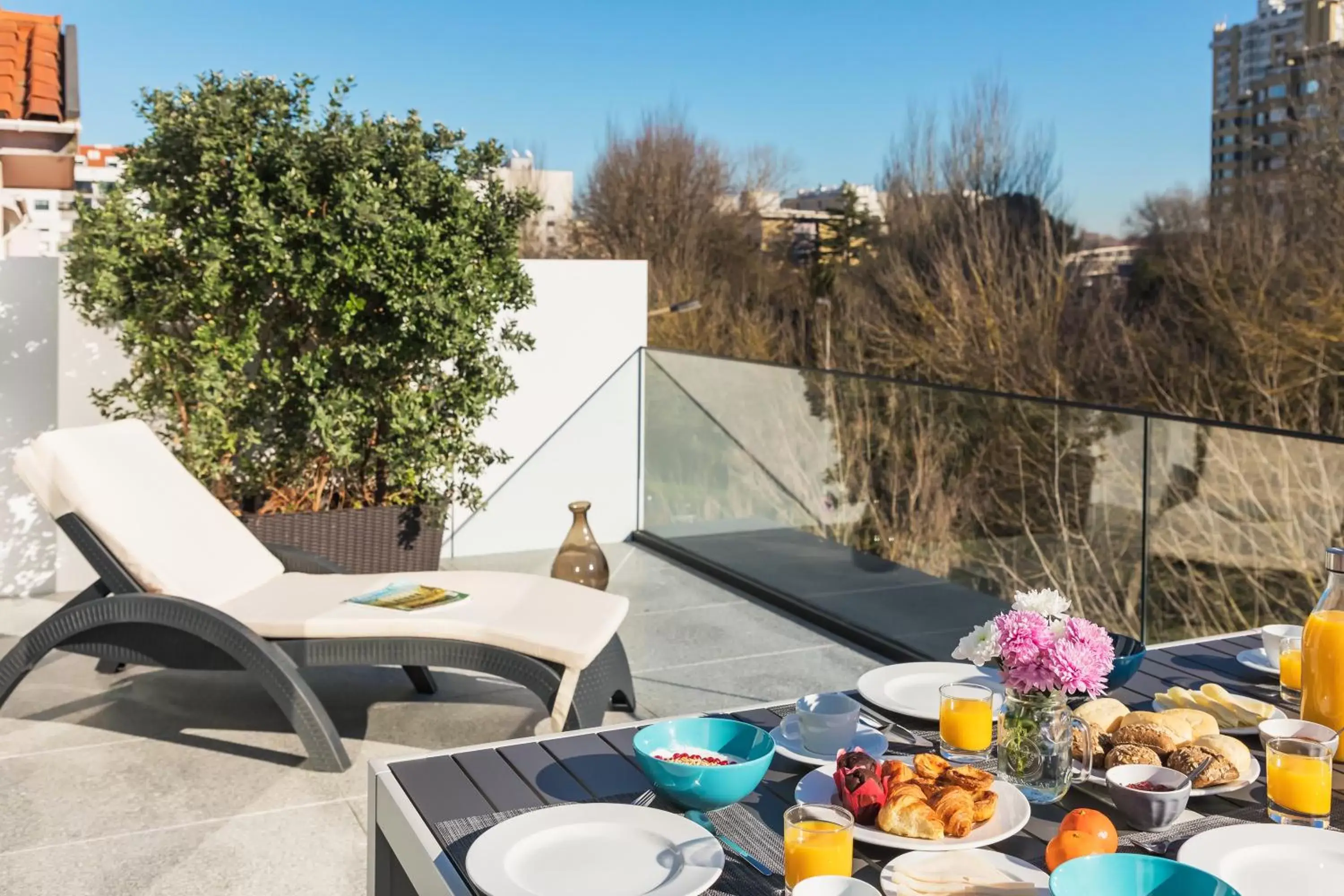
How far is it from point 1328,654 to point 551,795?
1114 millimetres

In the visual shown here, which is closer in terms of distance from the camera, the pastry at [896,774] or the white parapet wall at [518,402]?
the pastry at [896,774]

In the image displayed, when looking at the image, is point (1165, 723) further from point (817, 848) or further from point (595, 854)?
point (595, 854)

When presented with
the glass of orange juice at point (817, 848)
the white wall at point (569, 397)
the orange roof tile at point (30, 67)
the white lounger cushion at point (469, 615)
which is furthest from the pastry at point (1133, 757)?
the orange roof tile at point (30, 67)

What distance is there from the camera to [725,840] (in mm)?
1465

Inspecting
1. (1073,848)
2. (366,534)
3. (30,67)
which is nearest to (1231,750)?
(1073,848)

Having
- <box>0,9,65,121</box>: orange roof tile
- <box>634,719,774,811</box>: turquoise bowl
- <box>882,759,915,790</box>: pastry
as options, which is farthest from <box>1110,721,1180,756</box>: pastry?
<box>0,9,65,121</box>: orange roof tile

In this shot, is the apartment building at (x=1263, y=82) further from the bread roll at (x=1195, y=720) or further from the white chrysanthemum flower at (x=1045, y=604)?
the white chrysanthemum flower at (x=1045, y=604)

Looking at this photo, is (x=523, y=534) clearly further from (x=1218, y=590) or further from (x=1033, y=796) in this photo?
(x=1033, y=796)

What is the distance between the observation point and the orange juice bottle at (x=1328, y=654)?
5.52ft

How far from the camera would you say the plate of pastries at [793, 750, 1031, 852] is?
4.58 feet

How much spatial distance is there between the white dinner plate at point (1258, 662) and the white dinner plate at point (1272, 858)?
2.29 ft

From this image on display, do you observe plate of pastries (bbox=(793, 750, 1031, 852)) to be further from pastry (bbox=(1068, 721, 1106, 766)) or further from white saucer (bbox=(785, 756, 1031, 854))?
pastry (bbox=(1068, 721, 1106, 766))

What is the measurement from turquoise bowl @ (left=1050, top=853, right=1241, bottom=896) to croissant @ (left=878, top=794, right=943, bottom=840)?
17 centimetres

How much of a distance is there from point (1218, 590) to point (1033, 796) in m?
3.21
